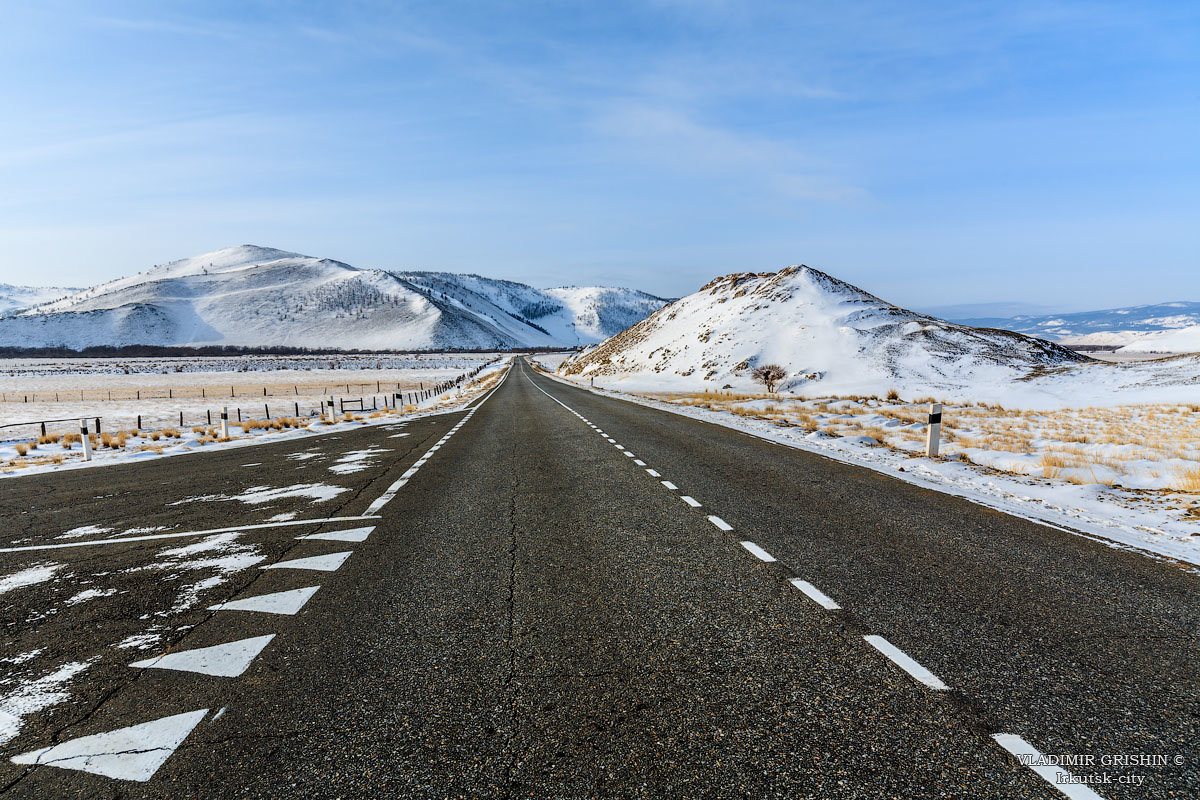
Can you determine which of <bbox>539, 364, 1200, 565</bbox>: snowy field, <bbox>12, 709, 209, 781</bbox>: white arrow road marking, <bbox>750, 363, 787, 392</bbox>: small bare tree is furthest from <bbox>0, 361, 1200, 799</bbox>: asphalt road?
<bbox>750, 363, 787, 392</bbox>: small bare tree

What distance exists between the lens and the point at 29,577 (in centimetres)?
562

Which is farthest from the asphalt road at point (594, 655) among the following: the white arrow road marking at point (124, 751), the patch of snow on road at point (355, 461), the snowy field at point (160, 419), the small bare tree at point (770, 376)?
the small bare tree at point (770, 376)

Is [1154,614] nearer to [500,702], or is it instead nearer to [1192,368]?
[500,702]

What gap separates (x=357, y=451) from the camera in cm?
1446

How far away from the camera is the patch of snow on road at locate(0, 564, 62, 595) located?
541 cm

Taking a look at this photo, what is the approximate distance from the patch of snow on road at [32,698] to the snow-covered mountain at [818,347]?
50307mm

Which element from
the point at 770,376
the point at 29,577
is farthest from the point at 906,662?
the point at 770,376

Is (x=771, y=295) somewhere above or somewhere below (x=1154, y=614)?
above

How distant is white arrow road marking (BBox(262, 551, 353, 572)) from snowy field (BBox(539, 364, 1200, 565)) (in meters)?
7.74

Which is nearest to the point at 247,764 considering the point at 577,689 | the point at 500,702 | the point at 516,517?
the point at 500,702

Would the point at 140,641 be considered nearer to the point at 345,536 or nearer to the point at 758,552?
the point at 345,536

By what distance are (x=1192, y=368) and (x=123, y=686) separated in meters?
64.6

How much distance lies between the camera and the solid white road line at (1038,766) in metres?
2.53

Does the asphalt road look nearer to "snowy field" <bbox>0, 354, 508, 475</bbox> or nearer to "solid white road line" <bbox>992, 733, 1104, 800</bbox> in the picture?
"solid white road line" <bbox>992, 733, 1104, 800</bbox>
